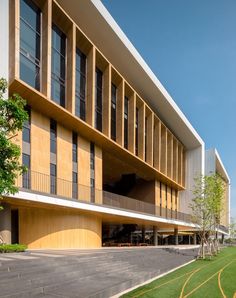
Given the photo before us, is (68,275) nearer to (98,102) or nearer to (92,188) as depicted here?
(92,188)

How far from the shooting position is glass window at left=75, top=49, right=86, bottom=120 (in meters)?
31.9

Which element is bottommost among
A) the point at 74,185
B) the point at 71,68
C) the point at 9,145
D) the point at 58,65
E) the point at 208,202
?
the point at 208,202

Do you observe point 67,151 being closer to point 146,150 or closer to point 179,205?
point 146,150

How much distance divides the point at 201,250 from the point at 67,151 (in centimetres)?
2010

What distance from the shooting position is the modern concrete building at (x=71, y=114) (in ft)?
82.4

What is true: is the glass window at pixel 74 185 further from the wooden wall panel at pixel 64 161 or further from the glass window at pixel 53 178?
the glass window at pixel 53 178

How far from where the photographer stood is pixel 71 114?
93.2ft

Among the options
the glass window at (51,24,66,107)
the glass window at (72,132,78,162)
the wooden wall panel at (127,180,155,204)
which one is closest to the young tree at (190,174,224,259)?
the wooden wall panel at (127,180,155,204)

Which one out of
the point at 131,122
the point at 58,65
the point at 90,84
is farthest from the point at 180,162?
the point at 58,65

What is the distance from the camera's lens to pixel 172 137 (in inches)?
2309

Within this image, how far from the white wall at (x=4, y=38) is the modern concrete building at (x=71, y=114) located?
0.06m

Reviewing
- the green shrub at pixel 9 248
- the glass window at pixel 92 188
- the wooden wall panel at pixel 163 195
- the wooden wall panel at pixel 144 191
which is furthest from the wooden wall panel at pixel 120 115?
the wooden wall panel at pixel 163 195

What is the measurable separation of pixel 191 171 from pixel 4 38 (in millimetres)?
49203

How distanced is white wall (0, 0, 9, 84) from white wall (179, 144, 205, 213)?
47.1 meters
